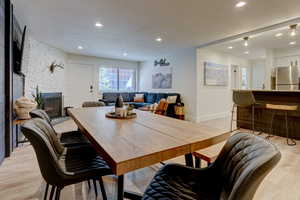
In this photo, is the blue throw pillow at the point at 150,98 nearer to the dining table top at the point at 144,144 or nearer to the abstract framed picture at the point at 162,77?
the abstract framed picture at the point at 162,77

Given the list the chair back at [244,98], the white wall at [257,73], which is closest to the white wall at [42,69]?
the chair back at [244,98]

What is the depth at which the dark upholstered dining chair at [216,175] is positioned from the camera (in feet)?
2.71

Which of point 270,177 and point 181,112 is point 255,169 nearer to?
point 270,177

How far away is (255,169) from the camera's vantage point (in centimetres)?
62

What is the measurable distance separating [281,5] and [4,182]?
15.5 feet

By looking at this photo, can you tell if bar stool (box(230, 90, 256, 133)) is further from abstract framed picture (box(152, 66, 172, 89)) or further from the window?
the window

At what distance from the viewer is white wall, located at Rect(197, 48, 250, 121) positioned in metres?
5.70

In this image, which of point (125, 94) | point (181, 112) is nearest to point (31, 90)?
point (125, 94)

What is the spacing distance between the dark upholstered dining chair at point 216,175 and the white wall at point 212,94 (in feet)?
15.5

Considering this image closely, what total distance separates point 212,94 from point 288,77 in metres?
2.47

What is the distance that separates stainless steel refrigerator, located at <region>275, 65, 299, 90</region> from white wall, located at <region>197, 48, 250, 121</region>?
5.31 feet

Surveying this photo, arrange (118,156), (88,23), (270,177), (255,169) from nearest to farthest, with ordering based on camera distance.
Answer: (255,169) < (118,156) < (270,177) < (88,23)

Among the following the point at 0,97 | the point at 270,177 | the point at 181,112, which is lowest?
the point at 270,177

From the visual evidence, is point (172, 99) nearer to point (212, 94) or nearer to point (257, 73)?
point (212, 94)
